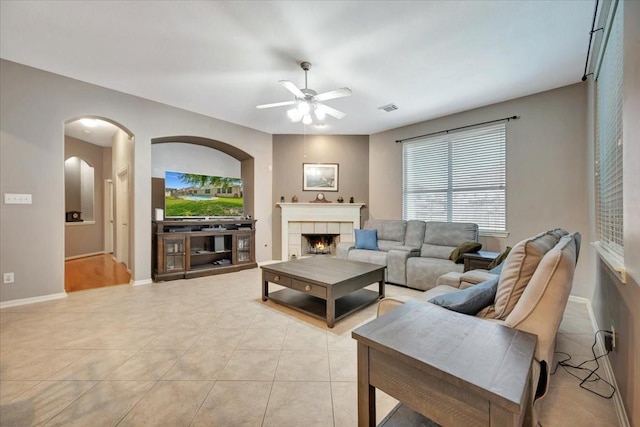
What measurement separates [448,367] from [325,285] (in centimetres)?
175

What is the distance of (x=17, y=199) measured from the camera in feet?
10.0

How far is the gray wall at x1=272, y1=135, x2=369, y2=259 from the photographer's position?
571 centimetres

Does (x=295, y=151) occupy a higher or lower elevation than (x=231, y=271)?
higher

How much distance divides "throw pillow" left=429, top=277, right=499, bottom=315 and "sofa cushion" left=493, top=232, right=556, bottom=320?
0.28 ft

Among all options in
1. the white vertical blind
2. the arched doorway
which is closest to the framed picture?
the arched doorway

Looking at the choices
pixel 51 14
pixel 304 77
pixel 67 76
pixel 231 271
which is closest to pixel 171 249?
pixel 231 271

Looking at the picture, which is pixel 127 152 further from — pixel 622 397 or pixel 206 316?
pixel 622 397

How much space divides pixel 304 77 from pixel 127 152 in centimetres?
351

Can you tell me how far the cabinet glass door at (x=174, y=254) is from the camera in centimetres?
417

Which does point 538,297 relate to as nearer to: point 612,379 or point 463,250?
point 612,379

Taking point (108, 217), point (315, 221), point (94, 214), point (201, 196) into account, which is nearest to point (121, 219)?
point (108, 217)

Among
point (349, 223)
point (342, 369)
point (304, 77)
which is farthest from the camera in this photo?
point (349, 223)

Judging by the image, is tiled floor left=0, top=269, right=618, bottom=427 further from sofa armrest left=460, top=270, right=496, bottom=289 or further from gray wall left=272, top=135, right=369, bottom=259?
gray wall left=272, top=135, right=369, bottom=259

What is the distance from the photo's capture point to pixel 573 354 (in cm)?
211
